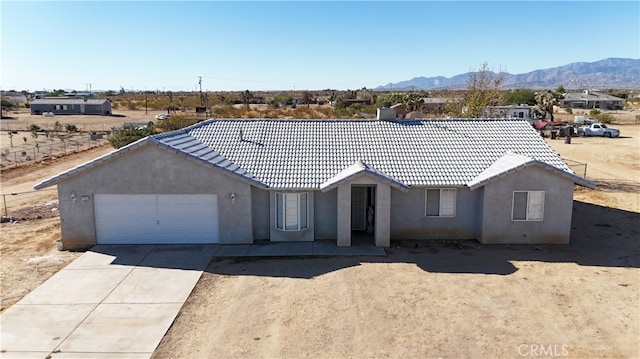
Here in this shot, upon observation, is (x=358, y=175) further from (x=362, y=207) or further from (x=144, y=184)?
(x=144, y=184)

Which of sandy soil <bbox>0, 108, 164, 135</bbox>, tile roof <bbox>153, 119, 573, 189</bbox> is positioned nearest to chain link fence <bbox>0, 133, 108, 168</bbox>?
sandy soil <bbox>0, 108, 164, 135</bbox>

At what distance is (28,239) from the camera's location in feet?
63.0

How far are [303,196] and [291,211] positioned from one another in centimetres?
76

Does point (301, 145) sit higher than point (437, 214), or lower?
higher

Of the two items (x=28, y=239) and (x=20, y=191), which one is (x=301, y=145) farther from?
(x=20, y=191)

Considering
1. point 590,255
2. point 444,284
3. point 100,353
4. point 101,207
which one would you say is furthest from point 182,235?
point 590,255

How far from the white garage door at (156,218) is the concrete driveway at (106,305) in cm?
59

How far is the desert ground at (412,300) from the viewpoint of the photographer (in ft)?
37.6

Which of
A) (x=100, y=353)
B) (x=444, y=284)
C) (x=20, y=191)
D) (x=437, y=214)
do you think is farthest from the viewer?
(x=20, y=191)

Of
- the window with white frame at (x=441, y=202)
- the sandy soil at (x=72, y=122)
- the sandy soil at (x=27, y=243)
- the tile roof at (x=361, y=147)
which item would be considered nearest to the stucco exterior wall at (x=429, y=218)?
the window with white frame at (x=441, y=202)

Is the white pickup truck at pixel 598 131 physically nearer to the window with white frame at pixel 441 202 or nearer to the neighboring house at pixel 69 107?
the window with white frame at pixel 441 202

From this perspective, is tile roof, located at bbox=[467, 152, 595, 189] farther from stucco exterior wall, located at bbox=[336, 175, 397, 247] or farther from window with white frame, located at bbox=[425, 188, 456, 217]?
stucco exterior wall, located at bbox=[336, 175, 397, 247]

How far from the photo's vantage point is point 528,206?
18.4m

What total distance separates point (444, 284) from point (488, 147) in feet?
26.3
